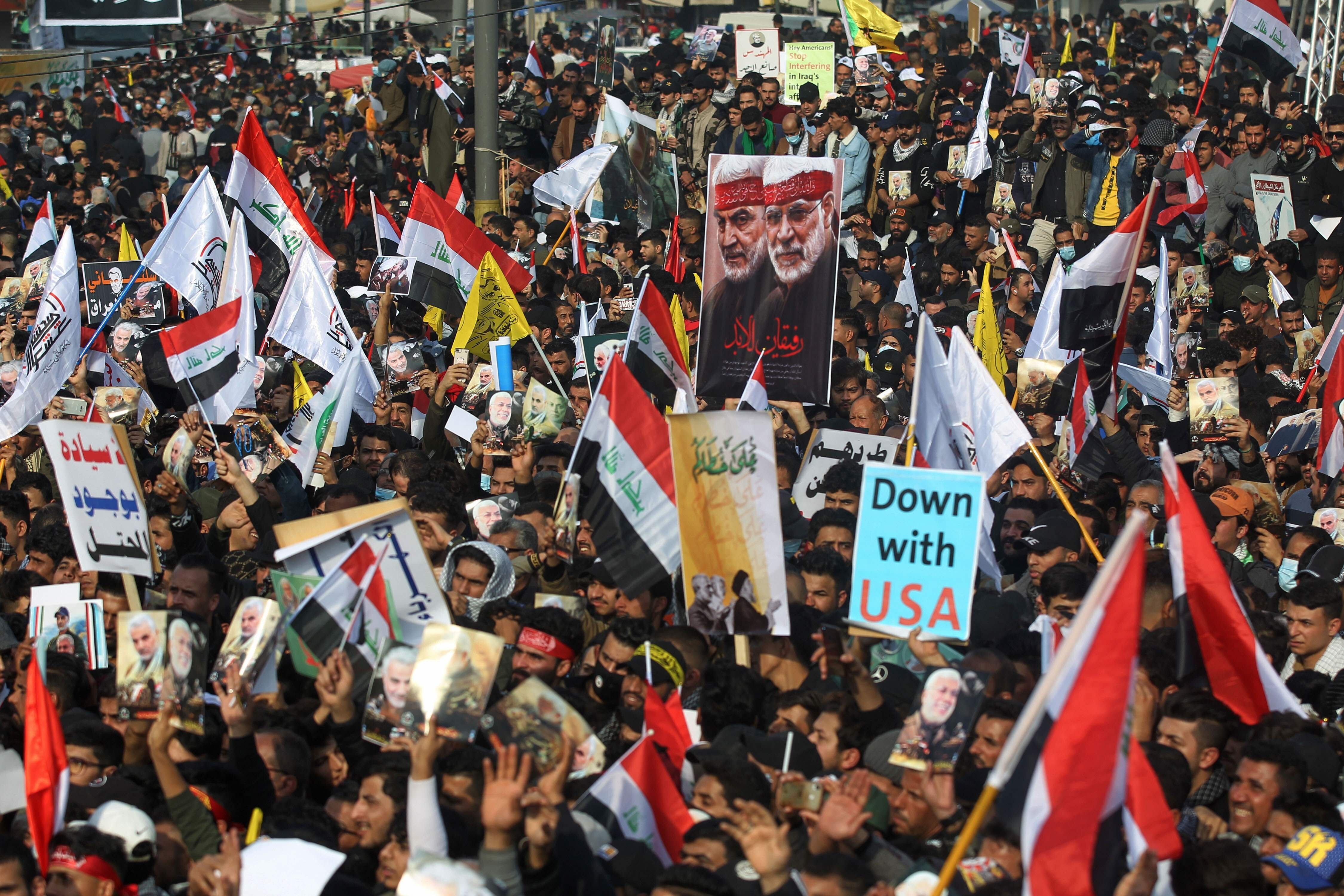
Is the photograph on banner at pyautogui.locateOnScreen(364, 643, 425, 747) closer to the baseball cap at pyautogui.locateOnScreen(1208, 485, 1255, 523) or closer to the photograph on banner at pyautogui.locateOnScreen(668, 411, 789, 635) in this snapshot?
the photograph on banner at pyautogui.locateOnScreen(668, 411, 789, 635)

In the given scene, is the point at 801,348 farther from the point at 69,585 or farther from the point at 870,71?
the point at 870,71

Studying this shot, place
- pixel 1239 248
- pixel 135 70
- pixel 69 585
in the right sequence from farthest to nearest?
pixel 135 70 → pixel 1239 248 → pixel 69 585

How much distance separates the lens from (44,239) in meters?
15.1

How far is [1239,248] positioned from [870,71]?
701cm

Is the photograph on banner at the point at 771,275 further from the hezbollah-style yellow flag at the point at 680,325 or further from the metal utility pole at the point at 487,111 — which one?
the metal utility pole at the point at 487,111

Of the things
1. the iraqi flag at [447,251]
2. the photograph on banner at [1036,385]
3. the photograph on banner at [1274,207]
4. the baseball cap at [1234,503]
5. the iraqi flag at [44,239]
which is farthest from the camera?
the iraqi flag at [44,239]

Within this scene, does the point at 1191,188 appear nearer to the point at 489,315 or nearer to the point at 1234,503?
the point at 489,315

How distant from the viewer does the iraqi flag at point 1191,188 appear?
513 inches

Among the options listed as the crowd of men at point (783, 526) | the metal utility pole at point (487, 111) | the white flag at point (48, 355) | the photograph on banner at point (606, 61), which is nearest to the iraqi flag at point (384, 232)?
the crowd of men at point (783, 526)

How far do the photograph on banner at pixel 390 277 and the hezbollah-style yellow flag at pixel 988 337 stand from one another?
480 cm

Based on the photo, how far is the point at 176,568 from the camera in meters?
7.05

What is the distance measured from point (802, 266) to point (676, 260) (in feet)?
12.4

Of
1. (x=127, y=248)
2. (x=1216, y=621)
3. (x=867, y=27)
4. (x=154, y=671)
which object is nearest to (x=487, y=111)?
(x=127, y=248)

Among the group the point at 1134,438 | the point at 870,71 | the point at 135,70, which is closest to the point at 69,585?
the point at 1134,438
